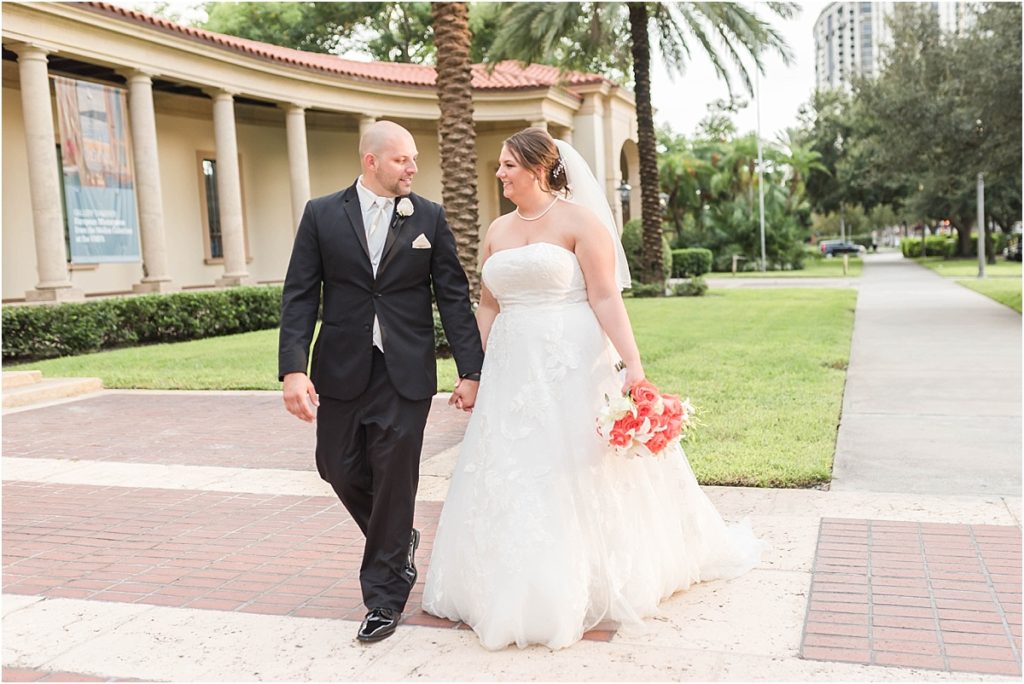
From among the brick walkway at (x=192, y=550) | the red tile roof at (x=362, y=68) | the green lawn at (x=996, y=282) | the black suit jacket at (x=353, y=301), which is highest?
the red tile roof at (x=362, y=68)

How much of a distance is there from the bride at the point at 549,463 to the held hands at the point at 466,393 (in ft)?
0.18

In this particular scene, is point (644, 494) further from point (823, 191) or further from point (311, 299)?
point (823, 191)

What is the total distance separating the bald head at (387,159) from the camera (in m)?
3.85

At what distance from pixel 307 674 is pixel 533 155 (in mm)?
2251

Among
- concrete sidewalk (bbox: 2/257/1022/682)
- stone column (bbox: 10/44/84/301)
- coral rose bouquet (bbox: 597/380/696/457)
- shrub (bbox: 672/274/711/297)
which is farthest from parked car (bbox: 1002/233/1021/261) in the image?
coral rose bouquet (bbox: 597/380/696/457)

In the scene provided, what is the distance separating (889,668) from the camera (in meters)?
3.37

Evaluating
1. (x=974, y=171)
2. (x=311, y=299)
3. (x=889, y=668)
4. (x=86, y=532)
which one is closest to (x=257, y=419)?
(x=86, y=532)

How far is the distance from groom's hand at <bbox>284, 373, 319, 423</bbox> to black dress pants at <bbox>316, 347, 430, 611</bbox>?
11cm

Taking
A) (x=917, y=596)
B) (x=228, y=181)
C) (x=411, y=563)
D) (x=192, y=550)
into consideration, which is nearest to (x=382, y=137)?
(x=411, y=563)

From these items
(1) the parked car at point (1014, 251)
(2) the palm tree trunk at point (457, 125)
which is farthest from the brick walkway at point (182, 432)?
(1) the parked car at point (1014, 251)

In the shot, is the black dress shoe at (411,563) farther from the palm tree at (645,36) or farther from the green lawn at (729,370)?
the palm tree at (645,36)

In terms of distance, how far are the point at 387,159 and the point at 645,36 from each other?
20.9 m

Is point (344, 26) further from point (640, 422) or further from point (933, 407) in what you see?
point (640, 422)

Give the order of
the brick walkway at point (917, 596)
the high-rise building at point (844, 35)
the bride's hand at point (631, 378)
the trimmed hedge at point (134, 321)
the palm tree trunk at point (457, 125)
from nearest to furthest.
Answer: the brick walkway at point (917, 596), the bride's hand at point (631, 378), the palm tree trunk at point (457, 125), the trimmed hedge at point (134, 321), the high-rise building at point (844, 35)
